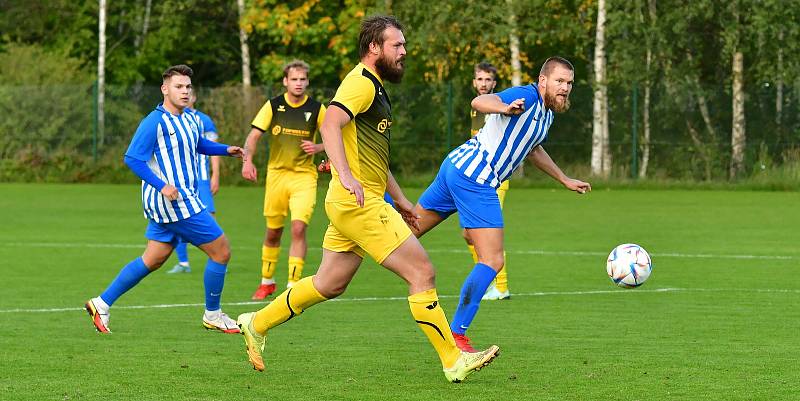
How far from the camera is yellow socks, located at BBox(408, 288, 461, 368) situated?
7.60 meters

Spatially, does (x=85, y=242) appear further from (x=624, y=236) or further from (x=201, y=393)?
(x=201, y=393)

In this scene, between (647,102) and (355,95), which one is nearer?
(355,95)

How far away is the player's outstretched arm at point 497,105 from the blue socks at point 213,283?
2.68m

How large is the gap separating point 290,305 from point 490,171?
7.29 ft

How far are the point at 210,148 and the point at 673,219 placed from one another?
1344 centimetres

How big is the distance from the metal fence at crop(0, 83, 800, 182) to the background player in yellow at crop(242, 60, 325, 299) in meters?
21.3

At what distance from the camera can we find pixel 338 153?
7238 mm

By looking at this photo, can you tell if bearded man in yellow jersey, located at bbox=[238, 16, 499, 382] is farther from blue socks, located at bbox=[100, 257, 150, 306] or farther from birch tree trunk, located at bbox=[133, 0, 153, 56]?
birch tree trunk, located at bbox=[133, 0, 153, 56]

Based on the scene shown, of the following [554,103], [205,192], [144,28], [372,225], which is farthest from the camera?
[144,28]

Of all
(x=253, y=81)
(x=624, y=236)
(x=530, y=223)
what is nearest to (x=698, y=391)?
(x=624, y=236)

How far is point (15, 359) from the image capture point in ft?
28.2

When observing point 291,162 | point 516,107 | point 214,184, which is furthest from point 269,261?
point 516,107

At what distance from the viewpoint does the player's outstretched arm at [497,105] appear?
8305 millimetres

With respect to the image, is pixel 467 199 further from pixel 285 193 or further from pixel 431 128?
pixel 431 128
